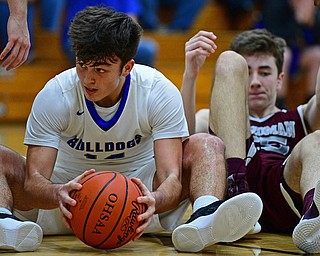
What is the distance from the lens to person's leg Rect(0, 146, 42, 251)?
11.3ft

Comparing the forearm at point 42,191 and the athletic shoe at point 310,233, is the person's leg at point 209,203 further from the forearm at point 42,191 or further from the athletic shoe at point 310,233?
the forearm at point 42,191

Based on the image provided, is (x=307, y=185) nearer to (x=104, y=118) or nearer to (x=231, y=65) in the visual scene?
(x=231, y=65)

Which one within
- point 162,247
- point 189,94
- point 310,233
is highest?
point 189,94

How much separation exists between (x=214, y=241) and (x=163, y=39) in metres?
7.16

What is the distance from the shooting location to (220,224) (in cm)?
342

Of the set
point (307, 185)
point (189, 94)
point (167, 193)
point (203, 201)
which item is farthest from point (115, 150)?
point (307, 185)

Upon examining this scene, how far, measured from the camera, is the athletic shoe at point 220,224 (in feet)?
11.1

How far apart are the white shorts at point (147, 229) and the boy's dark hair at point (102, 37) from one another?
0.60m

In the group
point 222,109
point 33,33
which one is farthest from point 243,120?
point 33,33

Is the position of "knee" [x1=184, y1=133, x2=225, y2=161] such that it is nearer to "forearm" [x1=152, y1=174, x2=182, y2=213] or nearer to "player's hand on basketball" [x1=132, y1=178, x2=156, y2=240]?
"forearm" [x1=152, y1=174, x2=182, y2=213]

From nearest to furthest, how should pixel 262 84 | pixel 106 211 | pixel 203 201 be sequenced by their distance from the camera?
pixel 106 211, pixel 203 201, pixel 262 84

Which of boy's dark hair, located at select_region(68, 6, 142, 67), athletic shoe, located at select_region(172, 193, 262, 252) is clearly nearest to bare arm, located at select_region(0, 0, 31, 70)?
boy's dark hair, located at select_region(68, 6, 142, 67)

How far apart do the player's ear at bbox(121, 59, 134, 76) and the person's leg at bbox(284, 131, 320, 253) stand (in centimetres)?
87

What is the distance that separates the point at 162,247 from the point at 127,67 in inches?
32.3
